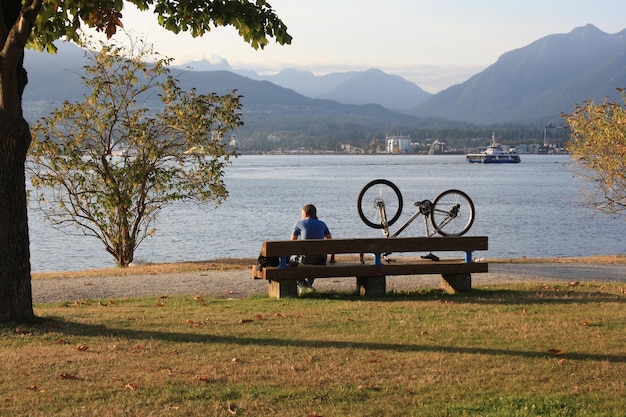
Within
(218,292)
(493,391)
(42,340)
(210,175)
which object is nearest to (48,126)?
(210,175)

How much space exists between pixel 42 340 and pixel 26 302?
3.73ft

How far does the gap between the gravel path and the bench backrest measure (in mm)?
1562

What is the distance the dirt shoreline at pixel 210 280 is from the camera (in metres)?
15.2

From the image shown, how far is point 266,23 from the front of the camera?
12109mm

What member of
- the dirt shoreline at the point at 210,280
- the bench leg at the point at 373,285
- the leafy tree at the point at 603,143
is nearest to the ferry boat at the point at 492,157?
the leafy tree at the point at 603,143

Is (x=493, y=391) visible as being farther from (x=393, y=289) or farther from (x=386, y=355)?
(x=393, y=289)

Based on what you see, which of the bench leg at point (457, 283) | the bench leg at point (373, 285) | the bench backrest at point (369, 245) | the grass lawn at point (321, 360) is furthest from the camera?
the bench leg at point (457, 283)

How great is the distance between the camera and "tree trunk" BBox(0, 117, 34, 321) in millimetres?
10445

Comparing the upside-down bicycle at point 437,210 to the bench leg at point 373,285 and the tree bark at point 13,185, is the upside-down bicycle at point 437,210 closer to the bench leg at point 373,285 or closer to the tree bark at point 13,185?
the bench leg at point 373,285

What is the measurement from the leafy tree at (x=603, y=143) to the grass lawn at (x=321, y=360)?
622 inches

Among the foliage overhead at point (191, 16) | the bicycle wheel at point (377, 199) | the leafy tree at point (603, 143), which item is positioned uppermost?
the foliage overhead at point (191, 16)

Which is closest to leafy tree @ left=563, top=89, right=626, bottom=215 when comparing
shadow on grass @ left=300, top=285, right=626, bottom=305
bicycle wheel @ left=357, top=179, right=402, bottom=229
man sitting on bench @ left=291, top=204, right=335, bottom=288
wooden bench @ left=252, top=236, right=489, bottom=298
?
bicycle wheel @ left=357, top=179, right=402, bottom=229

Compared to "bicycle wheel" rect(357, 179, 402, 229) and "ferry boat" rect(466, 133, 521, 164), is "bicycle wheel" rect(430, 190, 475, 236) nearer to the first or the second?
"bicycle wheel" rect(357, 179, 402, 229)

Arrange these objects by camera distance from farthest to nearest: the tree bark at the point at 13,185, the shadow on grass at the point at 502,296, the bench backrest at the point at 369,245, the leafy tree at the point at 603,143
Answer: the leafy tree at the point at 603,143, the bench backrest at the point at 369,245, the shadow on grass at the point at 502,296, the tree bark at the point at 13,185
